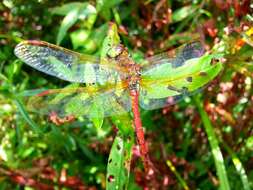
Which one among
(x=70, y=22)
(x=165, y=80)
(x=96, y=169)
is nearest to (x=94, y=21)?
(x=70, y=22)

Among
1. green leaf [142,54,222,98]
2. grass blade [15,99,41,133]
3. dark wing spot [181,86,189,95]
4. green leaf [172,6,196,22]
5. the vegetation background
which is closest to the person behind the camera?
green leaf [142,54,222,98]

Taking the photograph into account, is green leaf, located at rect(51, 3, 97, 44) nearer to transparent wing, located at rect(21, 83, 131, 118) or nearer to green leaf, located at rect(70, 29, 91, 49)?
green leaf, located at rect(70, 29, 91, 49)

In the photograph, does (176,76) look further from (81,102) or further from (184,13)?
(184,13)

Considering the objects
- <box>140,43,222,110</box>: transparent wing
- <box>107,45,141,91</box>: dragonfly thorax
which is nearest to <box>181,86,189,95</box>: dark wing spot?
<box>140,43,222,110</box>: transparent wing

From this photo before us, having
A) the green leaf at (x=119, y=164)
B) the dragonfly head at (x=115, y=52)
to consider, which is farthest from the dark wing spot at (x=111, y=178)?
the dragonfly head at (x=115, y=52)

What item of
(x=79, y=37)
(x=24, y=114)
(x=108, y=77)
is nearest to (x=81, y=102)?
(x=108, y=77)

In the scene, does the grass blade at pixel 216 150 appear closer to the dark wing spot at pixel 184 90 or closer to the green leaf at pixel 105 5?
the dark wing spot at pixel 184 90

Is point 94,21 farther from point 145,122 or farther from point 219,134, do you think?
point 219,134

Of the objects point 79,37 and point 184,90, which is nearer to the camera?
point 184,90
